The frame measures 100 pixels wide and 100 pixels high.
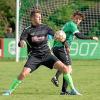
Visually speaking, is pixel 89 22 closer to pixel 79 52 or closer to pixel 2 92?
pixel 79 52

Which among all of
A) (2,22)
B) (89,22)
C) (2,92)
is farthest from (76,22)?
(2,22)

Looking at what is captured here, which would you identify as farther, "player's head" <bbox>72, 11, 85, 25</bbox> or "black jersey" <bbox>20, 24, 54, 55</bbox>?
"player's head" <bbox>72, 11, 85, 25</bbox>

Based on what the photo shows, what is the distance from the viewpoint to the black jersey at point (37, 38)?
37.8 feet

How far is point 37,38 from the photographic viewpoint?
1154 centimetres

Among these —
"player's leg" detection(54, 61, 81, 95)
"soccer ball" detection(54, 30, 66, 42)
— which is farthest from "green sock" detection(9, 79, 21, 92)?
"soccer ball" detection(54, 30, 66, 42)

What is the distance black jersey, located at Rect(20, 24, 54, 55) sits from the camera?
37.8 ft

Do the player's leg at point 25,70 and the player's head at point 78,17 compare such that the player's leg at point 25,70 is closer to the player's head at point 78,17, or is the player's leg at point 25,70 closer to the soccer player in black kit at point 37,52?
the soccer player in black kit at point 37,52

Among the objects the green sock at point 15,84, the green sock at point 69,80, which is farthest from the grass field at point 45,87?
the green sock at point 69,80

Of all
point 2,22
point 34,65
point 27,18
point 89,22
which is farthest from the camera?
point 2,22

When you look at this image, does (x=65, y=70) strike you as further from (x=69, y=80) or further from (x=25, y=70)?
(x=25, y=70)

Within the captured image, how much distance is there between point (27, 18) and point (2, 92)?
1348cm

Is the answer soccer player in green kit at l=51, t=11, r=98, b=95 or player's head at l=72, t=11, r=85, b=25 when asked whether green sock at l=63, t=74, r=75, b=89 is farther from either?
player's head at l=72, t=11, r=85, b=25

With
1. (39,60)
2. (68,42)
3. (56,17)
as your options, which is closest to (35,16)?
(39,60)

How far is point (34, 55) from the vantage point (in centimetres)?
1164
